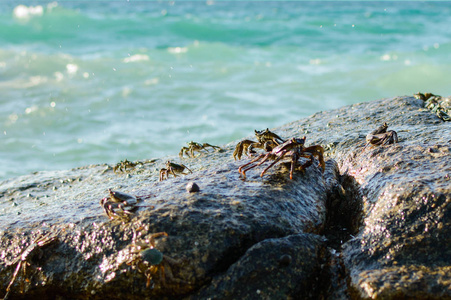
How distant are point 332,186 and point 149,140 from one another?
21.6 feet

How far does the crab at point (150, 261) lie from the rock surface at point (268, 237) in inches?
0.4

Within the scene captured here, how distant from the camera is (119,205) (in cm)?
260

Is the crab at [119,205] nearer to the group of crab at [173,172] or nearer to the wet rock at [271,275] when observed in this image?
the group of crab at [173,172]

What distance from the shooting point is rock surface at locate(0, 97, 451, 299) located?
7.38ft

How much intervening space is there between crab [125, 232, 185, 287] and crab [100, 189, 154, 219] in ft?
0.87

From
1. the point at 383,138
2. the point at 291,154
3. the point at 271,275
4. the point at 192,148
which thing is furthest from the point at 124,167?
the point at 271,275

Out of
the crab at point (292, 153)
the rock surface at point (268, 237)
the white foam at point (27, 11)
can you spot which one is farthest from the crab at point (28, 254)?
the white foam at point (27, 11)

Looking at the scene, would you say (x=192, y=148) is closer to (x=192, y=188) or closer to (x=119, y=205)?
(x=192, y=188)

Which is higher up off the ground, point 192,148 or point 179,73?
point 192,148

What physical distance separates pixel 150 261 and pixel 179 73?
13883 millimetres

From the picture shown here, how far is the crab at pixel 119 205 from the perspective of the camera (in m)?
2.58

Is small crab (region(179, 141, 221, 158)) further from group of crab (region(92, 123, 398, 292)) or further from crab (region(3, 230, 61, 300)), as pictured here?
crab (region(3, 230, 61, 300))

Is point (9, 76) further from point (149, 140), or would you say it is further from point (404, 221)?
point (404, 221)

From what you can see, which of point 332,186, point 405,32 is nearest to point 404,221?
point 332,186
